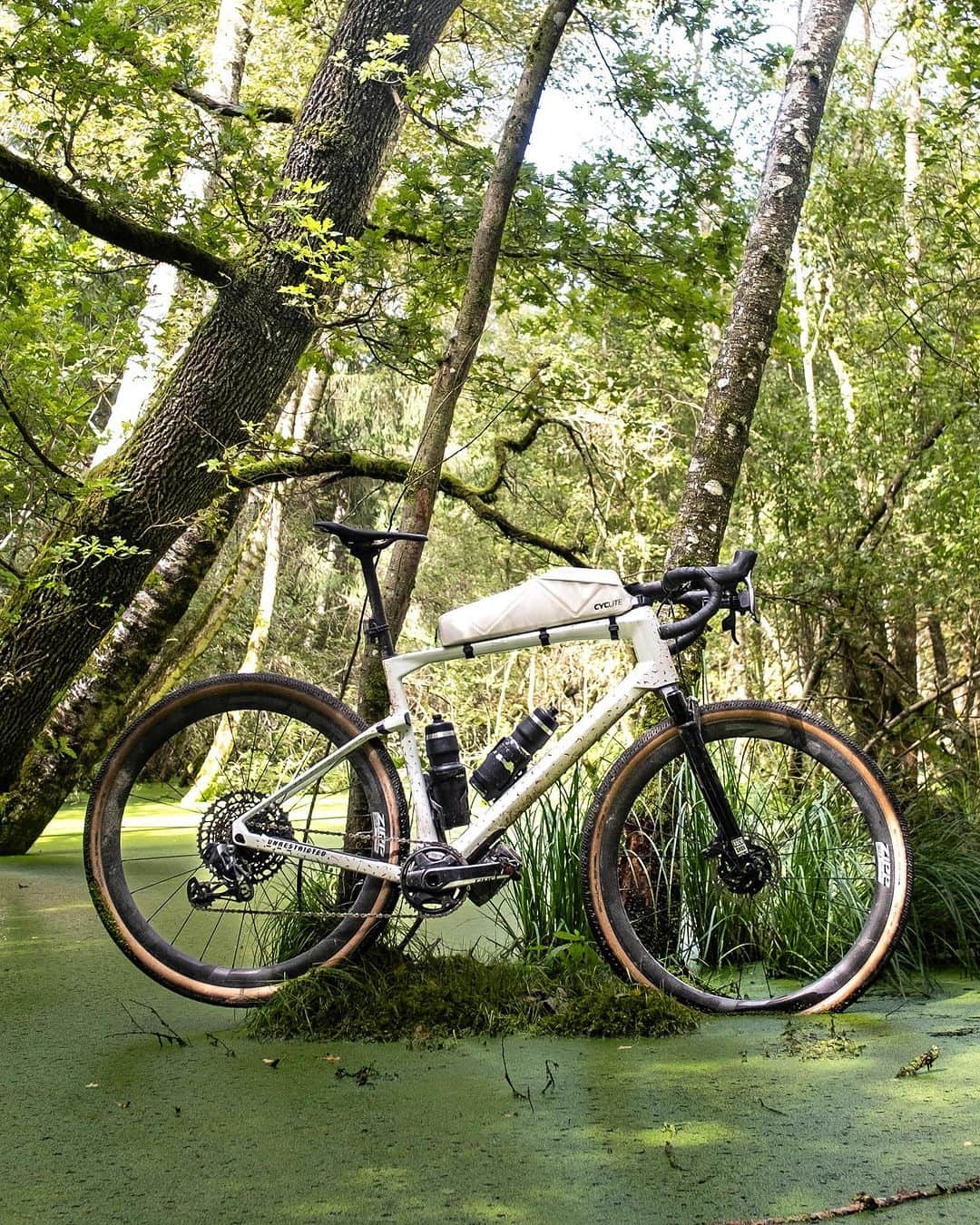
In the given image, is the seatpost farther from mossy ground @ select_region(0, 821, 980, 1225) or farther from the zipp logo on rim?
the zipp logo on rim

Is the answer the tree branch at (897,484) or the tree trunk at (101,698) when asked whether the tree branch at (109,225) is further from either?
the tree branch at (897,484)

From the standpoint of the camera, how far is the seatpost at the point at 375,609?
9.12ft

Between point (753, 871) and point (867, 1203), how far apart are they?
46.4 inches

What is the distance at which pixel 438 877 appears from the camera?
264 centimetres

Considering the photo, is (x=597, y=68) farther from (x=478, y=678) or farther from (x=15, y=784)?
(x=478, y=678)

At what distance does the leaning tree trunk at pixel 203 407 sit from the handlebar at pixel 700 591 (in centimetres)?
249

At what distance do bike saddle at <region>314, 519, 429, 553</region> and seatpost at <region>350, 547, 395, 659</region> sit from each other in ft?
0.04

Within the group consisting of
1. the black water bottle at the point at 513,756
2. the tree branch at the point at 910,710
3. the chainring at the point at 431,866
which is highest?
the tree branch at the point at 910,710

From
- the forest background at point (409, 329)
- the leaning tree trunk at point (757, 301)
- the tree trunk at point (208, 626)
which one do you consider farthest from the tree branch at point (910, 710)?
the tree trunk at point (208, 626)

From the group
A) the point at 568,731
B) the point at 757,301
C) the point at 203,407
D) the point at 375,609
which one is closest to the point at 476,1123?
the point at 568,731

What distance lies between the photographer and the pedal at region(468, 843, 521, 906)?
2656 mm

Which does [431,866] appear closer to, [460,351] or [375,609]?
[375,609]

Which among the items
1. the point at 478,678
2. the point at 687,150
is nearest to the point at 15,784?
the point at 687,150

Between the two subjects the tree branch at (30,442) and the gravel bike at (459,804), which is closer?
the gravel bike at (459,804)
